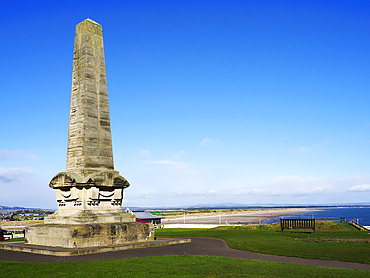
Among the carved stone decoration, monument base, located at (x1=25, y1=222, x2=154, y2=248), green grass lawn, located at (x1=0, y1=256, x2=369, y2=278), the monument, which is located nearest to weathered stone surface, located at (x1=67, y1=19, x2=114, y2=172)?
the monument

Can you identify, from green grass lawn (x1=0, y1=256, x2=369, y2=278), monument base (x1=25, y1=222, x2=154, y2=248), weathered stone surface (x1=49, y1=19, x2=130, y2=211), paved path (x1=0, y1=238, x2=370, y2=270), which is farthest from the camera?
weathered stone surface (x1=49, y1=19, x2=130, y2=211)

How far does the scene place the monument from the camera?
14.3m

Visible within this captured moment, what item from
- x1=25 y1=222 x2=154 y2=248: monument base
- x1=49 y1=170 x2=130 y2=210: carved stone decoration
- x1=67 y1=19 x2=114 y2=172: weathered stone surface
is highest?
x1=67 y1=19 x2=114 y2=172: weathered stone surface

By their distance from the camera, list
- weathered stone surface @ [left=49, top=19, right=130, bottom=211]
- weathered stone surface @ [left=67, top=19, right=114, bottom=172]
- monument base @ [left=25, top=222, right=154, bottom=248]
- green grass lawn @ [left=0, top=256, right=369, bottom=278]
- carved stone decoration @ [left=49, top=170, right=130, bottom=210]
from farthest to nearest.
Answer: weathered stone surface @ [left=67, top=19, right=114, bottom=172] → weathered stone surface @ [left=49, top=19, right=130, bottom=211] → carved stone decoration @ [left=49, top=170, right=130, bottom=210] → monument base @ [left=25, top=222, right=154, bottom=248] → green grass lawn @ [left=0, top=256, right=369, bottom=278]

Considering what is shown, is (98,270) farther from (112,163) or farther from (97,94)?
(97,94)

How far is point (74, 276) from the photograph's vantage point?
8.60 meters

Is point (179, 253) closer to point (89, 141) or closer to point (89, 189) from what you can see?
point (89, 189)

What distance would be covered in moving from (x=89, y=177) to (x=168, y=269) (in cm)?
649

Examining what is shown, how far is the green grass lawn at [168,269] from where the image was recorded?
8953mm

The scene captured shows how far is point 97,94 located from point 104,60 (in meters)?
1.74

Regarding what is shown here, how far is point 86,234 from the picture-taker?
536 inches

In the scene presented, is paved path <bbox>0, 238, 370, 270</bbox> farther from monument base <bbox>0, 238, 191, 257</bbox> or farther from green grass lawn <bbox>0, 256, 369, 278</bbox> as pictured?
green grass lawn <bbox>0, 256, 369, 278</bbox>

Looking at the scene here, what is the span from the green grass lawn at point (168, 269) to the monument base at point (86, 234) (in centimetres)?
278

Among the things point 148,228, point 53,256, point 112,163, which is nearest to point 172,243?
point 148,228
